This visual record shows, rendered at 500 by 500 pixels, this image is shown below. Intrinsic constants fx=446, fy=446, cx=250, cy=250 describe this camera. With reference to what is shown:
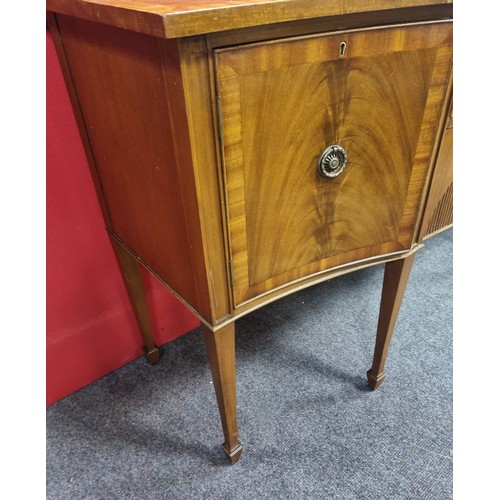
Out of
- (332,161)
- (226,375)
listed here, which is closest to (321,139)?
(332,161)

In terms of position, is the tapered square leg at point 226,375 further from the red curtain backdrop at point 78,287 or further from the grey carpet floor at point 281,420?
the red curtain backdrop at point 78,287

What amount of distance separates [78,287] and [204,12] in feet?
2.32

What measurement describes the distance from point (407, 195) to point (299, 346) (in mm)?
576

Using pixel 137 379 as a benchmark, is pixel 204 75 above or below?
above

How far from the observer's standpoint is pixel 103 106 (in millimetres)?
659

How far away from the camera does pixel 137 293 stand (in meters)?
1.01

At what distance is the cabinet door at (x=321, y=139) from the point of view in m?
0.51

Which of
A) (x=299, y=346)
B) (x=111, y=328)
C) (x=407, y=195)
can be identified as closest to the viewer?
(x=407, y=195)

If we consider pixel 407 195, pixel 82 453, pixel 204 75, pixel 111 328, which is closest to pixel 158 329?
pixel 111 328

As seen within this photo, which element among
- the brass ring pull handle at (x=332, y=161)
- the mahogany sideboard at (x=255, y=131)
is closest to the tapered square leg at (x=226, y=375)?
the mahogany sideboard at (x=255, y=131)

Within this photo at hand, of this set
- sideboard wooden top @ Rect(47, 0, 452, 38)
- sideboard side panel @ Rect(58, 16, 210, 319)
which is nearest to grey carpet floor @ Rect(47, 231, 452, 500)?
sideboard side panel @ Rect(58, 16, 210, 319)

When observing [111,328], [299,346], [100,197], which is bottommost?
[299,346]

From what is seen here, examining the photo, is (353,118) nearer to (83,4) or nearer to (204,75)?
(204,75)

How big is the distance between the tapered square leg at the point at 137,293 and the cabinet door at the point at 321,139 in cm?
38
